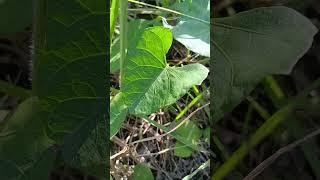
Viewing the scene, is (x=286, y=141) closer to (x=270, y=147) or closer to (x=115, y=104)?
(x=270, y=147)

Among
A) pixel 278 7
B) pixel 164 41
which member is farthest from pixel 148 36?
pixel 278 7

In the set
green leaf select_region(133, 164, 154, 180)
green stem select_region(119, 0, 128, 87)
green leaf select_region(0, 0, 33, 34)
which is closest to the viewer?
green leaf select_region(0, 0, 33, 34)

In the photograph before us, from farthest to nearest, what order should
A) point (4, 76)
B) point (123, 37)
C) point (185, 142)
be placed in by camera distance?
point (185, 142)
point (123, 37)
point (4, 76)

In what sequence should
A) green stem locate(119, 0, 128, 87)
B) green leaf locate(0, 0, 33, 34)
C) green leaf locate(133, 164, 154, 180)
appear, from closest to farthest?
green leaf locate(0, 0, 33, 34), green stem locate(119, 0, 128, 87), green leaf locate(133, 164, 154, 180)

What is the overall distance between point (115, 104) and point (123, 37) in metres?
0.08

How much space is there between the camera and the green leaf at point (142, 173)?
659mm

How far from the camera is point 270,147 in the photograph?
1.63 feet

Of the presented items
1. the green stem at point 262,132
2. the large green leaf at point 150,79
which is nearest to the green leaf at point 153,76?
the large green leaf at point 150,79

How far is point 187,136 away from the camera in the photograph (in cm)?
72

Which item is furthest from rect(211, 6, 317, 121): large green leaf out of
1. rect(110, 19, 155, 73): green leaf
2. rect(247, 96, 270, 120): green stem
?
rect(110, 19, 155, 73): green leaf

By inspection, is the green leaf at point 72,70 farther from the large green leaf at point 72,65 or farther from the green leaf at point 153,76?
the green leaf at point 153,76

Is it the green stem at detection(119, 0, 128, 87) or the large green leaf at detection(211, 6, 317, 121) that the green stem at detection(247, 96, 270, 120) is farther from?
the green stem at detection(119, 0, 128, 87)

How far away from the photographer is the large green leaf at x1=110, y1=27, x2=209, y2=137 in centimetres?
57

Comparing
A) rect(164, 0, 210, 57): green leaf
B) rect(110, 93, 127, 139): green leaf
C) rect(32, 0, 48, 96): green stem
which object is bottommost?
rect(110, 93, 127, 139): green leaf
